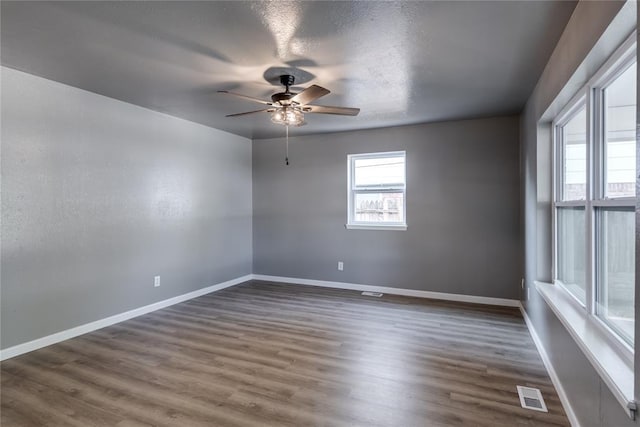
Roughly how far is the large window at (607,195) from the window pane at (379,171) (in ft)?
8.16

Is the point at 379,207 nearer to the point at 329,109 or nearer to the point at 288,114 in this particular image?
the point at 329,109

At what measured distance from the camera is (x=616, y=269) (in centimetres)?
172

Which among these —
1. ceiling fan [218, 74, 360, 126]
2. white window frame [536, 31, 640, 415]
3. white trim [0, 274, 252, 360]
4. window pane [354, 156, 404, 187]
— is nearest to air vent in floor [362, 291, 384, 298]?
window pane [354, 156, 404, 187]

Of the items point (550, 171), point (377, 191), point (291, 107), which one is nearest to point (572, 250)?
point (550, 171)

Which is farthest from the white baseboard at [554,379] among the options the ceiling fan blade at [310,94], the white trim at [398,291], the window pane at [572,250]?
the ceiling fan blade at [310,94]

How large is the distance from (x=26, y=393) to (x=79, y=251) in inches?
54.8

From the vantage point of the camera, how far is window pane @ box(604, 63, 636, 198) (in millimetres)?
1534

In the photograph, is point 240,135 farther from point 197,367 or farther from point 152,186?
point 197,367

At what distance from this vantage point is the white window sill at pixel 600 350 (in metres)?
1.29

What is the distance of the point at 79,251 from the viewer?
3.31 m

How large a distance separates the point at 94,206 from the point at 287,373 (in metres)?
2.61

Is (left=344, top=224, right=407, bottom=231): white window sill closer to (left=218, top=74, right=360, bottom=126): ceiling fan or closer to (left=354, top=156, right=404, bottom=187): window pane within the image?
(left=354, top=156, right=404, bottom=187): window pane

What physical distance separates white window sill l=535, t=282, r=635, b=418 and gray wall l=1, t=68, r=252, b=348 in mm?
4065

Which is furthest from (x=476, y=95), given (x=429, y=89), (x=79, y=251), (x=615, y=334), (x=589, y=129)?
(x=79, y=251)
